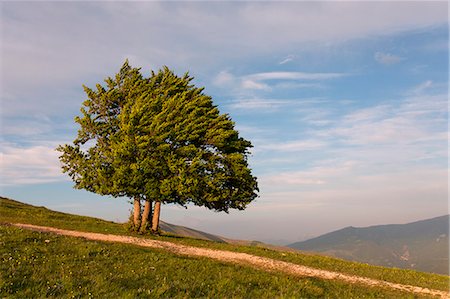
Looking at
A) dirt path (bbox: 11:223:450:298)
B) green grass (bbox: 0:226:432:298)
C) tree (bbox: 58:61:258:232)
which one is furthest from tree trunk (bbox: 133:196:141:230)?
green grass (bbox: 0:226:432:298)

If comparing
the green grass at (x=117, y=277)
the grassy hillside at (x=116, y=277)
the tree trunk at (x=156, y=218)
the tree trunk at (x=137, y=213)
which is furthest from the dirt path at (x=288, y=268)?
the tree trunk at (x=137, y=213)

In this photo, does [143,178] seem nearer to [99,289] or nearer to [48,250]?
[48,250]

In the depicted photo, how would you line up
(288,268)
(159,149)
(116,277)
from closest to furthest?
1. (116,277)
2. (288,268)
3. (159,149)

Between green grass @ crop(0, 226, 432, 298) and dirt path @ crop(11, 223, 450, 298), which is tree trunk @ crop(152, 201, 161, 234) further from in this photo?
green grass @ crop(0, 226, 432, 298)

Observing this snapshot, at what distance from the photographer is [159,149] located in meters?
34.3

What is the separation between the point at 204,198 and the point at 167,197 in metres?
3.73

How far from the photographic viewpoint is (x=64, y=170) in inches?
1524

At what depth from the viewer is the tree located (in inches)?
1344

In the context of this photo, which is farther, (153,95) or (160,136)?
(153,95)

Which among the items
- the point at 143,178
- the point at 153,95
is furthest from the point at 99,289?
the point at 153,95

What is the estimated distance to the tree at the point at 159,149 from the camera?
112 ft

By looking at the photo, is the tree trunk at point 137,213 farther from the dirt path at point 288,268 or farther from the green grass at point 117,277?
the green grass at point 117,277

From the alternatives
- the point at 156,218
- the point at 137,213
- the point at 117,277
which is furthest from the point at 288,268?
the point at 137,213

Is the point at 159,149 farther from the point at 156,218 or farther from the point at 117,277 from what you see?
the point at 117,277
